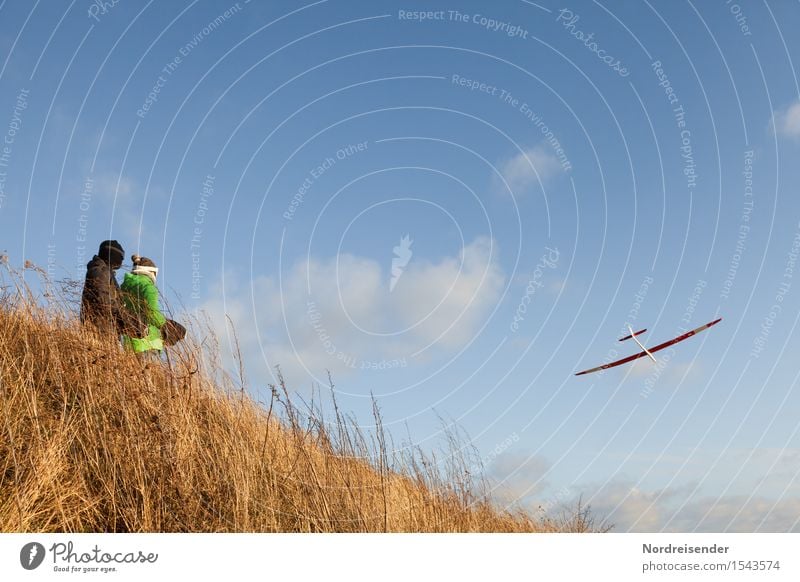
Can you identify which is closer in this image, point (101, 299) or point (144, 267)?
point (101, 299)

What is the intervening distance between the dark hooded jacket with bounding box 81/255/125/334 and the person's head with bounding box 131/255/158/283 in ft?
1.15

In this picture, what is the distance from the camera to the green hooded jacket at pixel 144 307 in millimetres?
8570

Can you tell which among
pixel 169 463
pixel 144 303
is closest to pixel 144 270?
pixel 144 303

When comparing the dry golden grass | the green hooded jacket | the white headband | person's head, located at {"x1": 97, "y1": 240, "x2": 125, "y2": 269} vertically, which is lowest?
the dry golden grass

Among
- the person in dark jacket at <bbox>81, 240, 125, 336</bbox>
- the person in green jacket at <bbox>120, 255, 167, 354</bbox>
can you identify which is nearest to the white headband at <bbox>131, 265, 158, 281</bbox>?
the person in green jacket at <bbox>120, 255, 167, 354</bbox>

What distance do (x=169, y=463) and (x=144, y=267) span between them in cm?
367

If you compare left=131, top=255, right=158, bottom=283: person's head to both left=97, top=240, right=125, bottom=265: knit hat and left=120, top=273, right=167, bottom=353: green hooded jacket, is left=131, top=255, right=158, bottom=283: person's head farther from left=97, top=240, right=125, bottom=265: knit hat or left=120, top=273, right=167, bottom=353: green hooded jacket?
left=97, top=240, right=125, bottom=265: knit hat

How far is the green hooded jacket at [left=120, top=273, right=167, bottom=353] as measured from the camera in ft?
28.1

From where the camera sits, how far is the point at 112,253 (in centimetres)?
1006

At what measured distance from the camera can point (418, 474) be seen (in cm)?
794

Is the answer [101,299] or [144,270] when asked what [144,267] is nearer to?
[144,270]

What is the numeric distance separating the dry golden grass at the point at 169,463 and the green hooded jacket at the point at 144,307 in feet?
1.57
